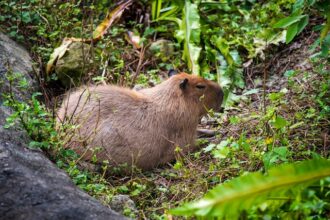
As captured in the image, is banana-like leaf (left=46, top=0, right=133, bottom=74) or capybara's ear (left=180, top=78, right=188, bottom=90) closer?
capybara's ear (left=180, top=78, right=188, bottom=90)

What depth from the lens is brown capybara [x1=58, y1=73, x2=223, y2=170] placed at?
550cm

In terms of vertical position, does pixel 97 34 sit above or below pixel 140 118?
above

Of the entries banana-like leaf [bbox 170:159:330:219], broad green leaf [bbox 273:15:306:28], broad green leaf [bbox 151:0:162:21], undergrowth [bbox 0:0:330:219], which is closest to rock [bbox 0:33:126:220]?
undergrowth [bbox 0:0:330:219]

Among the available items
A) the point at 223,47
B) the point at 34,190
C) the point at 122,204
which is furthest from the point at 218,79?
the point at 34,190

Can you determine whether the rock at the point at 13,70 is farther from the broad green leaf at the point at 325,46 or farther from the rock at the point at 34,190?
the broad green leaf at the point at 325,46

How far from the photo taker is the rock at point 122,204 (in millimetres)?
4379

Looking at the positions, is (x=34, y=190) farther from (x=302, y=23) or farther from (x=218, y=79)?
(x=218, y=79)

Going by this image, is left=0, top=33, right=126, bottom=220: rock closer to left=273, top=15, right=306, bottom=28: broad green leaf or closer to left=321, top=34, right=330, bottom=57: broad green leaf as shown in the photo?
left=273, top=15, right=306, bottom=28: broad green leaf

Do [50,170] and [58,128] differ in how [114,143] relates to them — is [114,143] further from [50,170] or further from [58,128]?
[50,170]

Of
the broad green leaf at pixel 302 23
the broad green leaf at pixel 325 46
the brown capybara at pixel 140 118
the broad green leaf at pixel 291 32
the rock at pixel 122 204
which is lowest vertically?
the rock at pixel 122 204

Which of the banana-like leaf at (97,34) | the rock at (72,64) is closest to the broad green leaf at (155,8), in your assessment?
the banana-like leaf at (97,34)

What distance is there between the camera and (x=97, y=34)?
7352 mm

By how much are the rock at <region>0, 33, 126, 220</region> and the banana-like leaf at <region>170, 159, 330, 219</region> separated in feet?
2.70

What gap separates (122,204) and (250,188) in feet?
5.87
